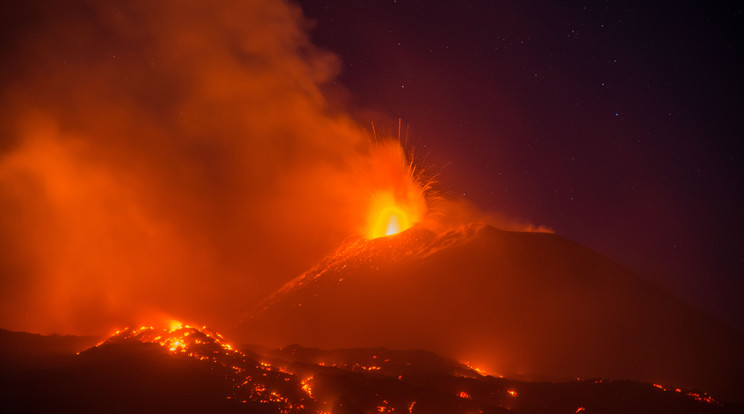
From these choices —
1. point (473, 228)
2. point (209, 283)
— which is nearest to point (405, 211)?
point (473, 228)

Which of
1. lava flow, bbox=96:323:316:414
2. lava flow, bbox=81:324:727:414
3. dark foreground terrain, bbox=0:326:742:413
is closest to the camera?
dark foreground terrain, bbox=0:326:742:413

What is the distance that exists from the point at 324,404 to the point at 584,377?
2445 cm

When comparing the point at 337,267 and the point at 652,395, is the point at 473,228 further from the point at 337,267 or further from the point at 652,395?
the point at 652,395

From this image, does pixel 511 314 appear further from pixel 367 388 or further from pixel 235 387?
pixel 235 387

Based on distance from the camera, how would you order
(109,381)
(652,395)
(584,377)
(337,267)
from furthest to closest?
(337,267), (584,377), (652,395), (109,381)

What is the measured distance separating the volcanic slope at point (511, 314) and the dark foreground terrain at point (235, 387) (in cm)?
1105

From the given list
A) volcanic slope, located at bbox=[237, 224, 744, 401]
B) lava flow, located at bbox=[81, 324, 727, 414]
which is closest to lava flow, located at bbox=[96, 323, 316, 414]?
lava flow, located at bbox=[81, 324, 727, 414]

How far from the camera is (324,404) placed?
2105 cm

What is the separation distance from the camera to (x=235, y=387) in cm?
2123

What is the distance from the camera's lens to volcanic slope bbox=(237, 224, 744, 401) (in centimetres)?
3962

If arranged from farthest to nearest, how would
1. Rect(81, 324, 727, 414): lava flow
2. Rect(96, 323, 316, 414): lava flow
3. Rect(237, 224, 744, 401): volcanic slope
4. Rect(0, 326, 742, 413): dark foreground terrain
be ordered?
Rect(237, 224, 744, 401): volcanic slope → Rect(81, 324, 727, 414): lava flow → Rect(96, 323, 316, 414): lava flow → Rect(0, 326, 742, 413): dark foreground terrain

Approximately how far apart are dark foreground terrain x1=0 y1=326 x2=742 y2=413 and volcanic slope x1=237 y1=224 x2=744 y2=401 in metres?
11.0

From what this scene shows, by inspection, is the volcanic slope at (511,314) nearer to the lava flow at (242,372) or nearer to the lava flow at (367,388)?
the lava flow at (367,388)

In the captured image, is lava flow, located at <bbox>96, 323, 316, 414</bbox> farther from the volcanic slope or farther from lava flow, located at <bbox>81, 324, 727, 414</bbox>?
the volcanic slope
